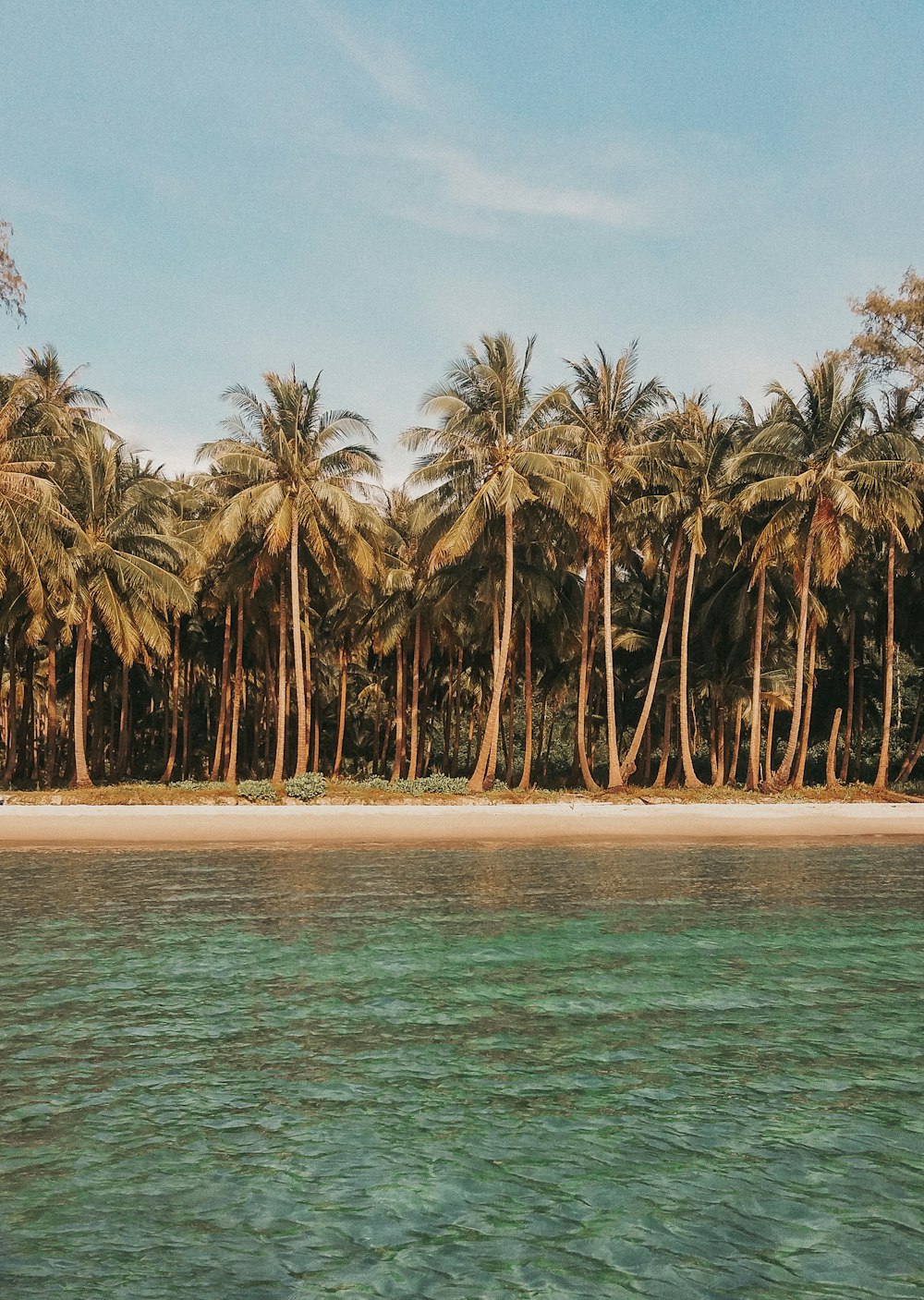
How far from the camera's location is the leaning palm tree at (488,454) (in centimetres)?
3164

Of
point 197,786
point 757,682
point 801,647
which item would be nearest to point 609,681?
point 757,682

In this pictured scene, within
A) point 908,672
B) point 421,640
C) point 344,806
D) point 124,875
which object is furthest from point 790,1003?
point 908,672

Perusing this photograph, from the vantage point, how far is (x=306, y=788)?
101 feet

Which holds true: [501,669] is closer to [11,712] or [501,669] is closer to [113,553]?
[113,553]

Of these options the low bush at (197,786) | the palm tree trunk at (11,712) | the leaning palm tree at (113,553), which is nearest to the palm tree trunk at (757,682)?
the low bush at (197,786)

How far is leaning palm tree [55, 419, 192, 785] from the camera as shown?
3238 centimetres

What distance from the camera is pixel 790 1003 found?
32.9 feet

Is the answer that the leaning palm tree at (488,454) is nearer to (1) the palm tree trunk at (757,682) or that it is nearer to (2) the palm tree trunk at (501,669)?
(2) the palm tree trunk at (501,669)

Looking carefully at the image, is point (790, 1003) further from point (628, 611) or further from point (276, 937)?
point (628, 611)

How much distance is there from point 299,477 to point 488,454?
5.77 m

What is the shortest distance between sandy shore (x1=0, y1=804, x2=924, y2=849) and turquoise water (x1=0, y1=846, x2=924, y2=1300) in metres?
10.0

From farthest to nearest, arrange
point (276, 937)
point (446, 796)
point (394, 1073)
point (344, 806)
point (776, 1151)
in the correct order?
point (446, 796), point (344, 806), point (276, 937), point (394, 1073), point (776, 1151)

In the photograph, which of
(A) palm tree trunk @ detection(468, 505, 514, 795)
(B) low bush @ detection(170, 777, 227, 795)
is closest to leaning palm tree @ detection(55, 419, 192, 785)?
(B) low bush @ detection(170, 777, 227, 795)

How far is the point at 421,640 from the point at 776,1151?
Answer: 37082mm
